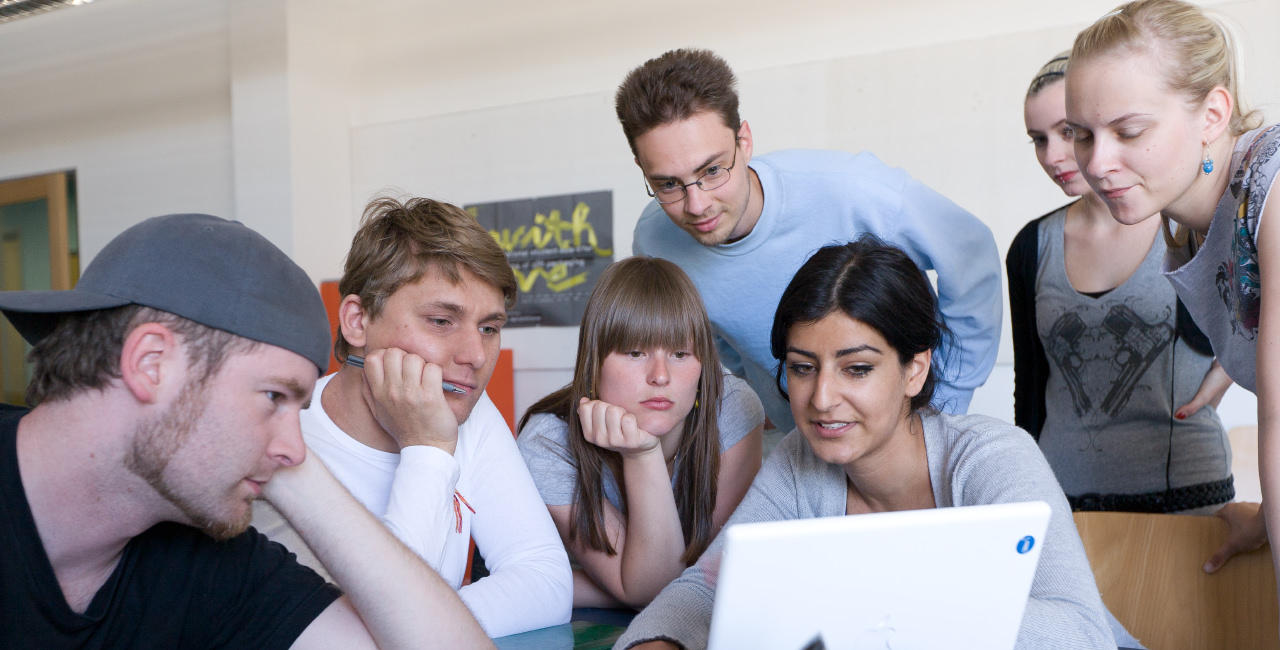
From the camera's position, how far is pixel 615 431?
5.78 ft

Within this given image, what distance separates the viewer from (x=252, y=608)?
118 cm

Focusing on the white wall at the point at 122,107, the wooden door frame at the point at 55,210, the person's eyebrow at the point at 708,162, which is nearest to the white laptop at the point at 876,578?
the person's eyebrow at the point at 708,162

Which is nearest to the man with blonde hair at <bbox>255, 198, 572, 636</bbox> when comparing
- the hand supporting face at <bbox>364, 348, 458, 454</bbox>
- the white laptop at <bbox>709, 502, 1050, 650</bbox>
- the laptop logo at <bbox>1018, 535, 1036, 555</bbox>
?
the hand supporting face at <bbox>364, 348, 458, 454</bbox>

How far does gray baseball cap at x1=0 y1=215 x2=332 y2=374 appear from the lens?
97 centimetres

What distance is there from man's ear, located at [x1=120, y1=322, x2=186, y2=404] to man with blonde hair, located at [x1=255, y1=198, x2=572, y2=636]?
1.84 feet

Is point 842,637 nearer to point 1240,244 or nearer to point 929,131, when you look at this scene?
point 1240,244

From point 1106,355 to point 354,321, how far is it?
62.2 inches

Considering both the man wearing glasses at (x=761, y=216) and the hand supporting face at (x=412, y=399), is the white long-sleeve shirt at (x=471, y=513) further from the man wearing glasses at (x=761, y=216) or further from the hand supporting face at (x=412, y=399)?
the man wearing glasses at (x=761, y=216)

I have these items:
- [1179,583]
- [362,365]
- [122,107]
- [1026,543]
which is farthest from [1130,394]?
[122,107]

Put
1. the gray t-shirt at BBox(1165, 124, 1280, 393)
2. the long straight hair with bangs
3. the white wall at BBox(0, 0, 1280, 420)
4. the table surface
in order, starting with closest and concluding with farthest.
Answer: the gray t-shirt at BBox(1165, 124, 1280, 393)
the table surface
the long straight hair with bangs
the white wall at BBox(0, 0, 1280, 420)

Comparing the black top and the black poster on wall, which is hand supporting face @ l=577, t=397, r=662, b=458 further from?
the black poster on wall

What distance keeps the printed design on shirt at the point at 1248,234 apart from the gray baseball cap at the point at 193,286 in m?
1.20

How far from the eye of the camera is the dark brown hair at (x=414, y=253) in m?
1.69

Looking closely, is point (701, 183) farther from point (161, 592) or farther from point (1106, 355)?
point (161, 592)
